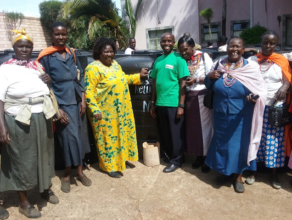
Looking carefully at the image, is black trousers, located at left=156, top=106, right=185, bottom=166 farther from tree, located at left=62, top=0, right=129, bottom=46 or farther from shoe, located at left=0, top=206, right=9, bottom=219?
tree, located at left=62, top=0, right=129, bottom=46

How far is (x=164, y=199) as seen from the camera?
2.98 metres

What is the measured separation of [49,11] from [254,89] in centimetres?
1993

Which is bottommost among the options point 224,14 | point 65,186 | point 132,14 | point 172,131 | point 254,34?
point 65,186

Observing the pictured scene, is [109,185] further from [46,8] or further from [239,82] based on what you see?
[46,8]

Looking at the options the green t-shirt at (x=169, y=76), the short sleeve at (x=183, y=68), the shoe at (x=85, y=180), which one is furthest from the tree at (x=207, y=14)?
the shoe at (x=85, y=180)

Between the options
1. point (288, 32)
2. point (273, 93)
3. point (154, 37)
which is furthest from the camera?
point (154, 37)

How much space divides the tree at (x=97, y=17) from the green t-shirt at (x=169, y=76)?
9603mm

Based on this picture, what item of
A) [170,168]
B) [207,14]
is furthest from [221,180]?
[207,14]

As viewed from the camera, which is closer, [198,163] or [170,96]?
[170,96]

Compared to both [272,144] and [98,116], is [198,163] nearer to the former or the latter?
[272,144]

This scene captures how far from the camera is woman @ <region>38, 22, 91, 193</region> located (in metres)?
2.97

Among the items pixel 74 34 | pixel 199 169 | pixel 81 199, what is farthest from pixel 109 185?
pixel 74 34

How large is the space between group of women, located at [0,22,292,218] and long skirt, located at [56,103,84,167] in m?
0.01

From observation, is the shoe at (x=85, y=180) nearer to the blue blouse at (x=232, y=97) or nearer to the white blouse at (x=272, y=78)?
the blue blouse at (x=232, y=97)
